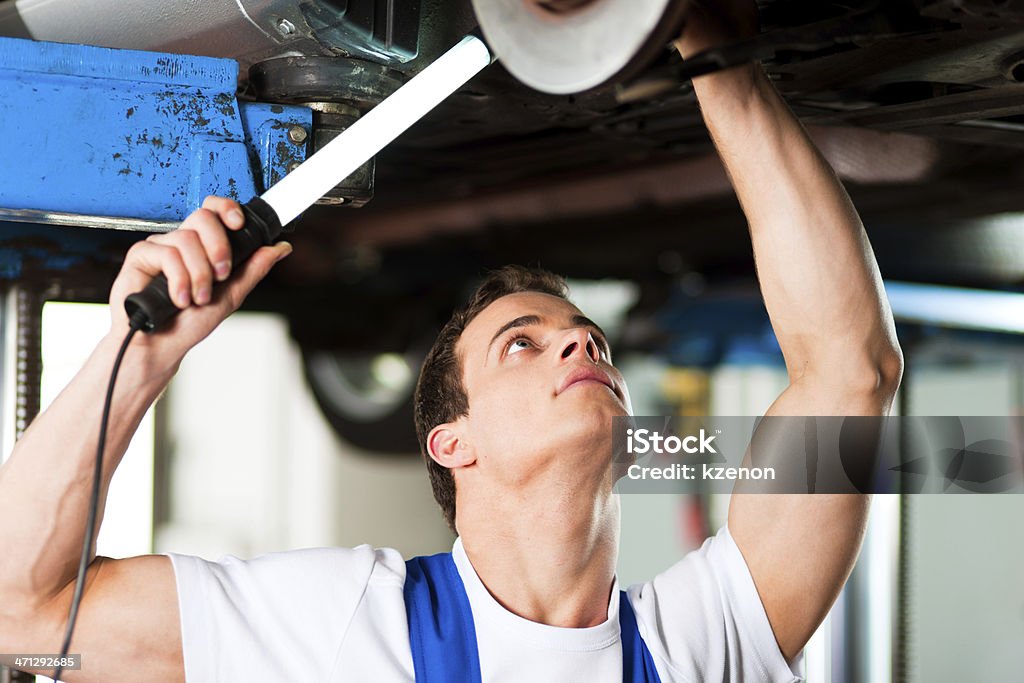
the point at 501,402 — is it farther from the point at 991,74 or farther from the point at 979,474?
the point at 979,474

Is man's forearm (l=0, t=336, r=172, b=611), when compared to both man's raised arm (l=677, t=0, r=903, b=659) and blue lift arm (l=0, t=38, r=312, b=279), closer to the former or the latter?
blue lift arm (l=0, t=38, r=312, b=279)

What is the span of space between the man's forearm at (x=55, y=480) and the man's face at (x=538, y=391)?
42cm

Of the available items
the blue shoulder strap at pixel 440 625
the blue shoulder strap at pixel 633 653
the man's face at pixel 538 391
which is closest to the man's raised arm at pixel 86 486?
the blue shoulder strap at pixel 440 625

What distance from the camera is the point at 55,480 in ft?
3.14

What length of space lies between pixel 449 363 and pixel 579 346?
0.65 feet

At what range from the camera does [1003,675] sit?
150 inches

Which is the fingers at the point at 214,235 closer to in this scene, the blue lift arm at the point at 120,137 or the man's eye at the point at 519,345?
the blue lift arm at the point at 120,137

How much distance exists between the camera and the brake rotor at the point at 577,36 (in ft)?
2.22

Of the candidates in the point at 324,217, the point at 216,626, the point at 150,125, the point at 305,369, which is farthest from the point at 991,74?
the point at 305,369

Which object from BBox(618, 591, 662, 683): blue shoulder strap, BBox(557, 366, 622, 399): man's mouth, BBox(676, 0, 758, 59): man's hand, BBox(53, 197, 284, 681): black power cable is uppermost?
BBox(676, 0, 758, 59): man's hand

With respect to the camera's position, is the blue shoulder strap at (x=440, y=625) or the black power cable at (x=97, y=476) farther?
the blue shoulder strap at (x=440, y=625)

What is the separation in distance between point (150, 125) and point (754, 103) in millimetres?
566

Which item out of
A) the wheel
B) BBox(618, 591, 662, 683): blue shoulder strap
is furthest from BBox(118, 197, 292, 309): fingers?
the wheel

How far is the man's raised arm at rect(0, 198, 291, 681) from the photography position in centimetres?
93
